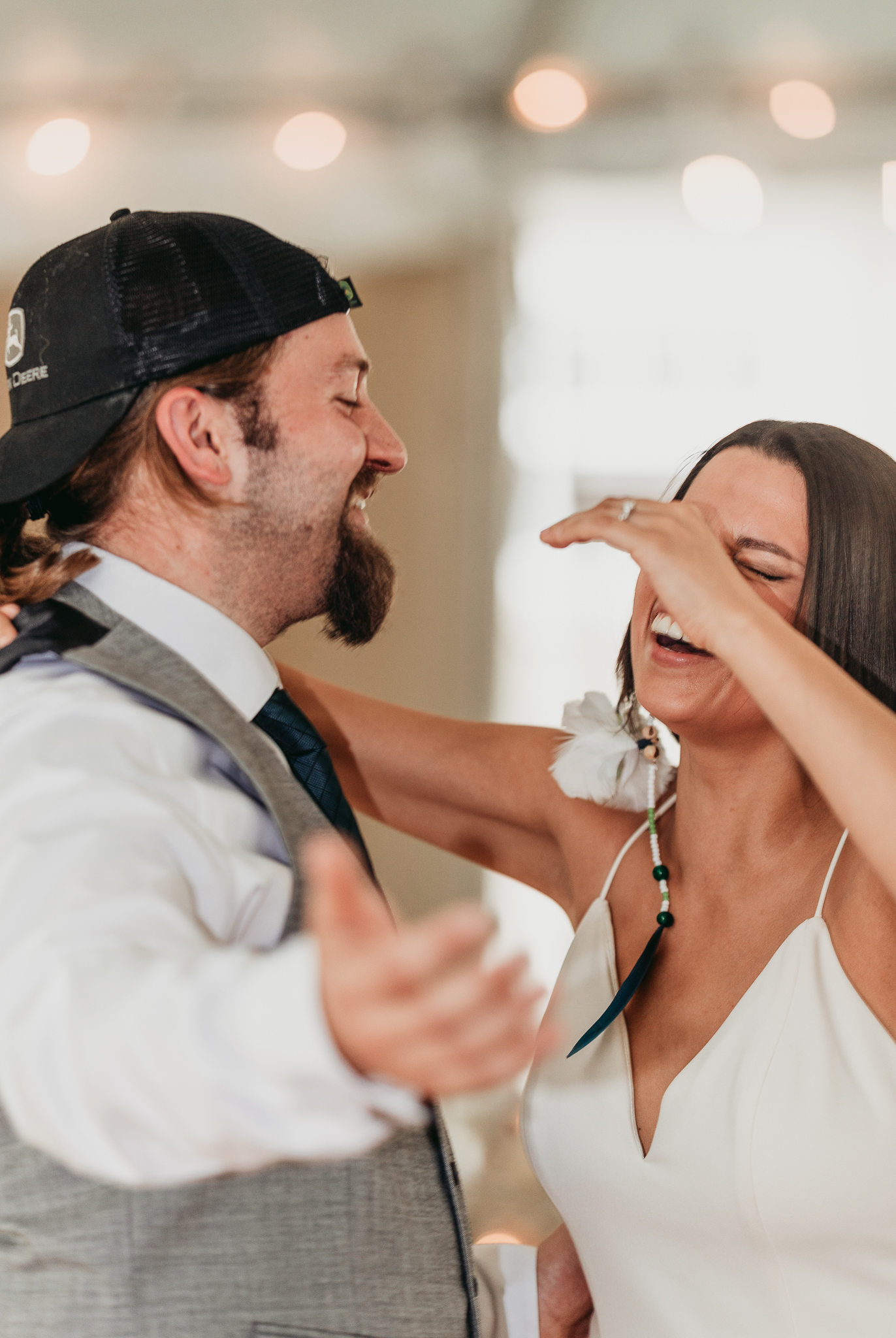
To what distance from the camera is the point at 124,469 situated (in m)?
0.83

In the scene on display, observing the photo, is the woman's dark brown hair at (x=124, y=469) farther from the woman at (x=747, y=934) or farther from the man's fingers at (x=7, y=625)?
the woman at (x=747, y=934)

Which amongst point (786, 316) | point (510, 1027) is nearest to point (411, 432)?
point (786, 316)

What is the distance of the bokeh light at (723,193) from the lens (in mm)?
1963

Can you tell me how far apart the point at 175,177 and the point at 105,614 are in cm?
140

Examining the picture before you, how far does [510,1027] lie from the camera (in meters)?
0.41

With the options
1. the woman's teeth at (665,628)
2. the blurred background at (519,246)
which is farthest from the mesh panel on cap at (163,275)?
the blurred background at (519,246)

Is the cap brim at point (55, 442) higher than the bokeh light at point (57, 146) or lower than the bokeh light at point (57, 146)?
lower

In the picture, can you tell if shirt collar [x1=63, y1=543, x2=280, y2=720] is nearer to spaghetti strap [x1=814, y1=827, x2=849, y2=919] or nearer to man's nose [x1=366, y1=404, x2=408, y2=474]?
man's nose [x1=366, y1=404, x2=408, y2=474]

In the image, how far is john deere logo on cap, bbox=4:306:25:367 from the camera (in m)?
0.86

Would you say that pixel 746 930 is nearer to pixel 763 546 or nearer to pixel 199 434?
pixel 763 546

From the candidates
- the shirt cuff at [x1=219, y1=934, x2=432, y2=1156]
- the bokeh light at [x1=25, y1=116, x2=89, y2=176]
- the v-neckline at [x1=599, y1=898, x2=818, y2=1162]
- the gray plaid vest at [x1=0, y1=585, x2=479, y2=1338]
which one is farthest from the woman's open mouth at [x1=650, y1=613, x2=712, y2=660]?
the bokeh light at [x1=25, y1=116, x2=89, y2=176]

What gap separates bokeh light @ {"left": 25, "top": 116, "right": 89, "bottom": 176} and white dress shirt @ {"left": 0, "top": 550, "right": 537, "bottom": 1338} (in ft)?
4.97

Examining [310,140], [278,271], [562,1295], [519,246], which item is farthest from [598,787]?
[310,140]

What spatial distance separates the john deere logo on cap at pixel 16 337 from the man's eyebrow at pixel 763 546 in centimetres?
61
